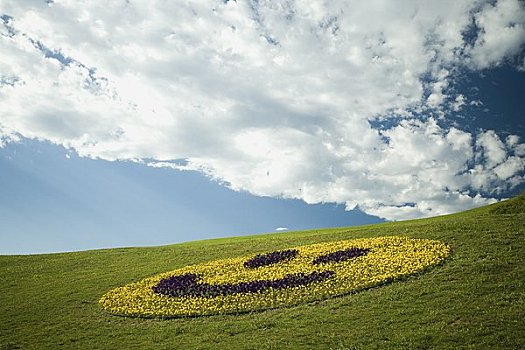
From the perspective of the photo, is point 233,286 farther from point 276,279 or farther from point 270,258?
point 270,258

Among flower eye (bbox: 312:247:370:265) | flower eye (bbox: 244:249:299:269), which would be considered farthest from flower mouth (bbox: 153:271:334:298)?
flower eye (bbox: 244:249:299:269)

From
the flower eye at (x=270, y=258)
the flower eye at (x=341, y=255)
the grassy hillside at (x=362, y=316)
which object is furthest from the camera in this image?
the flower eye at (x=270, y=258)

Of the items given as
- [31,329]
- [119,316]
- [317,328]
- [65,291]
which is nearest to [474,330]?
[317,328]

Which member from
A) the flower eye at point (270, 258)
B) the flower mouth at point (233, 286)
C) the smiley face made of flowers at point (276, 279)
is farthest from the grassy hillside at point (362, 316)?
the flower eye at point (270, 258)

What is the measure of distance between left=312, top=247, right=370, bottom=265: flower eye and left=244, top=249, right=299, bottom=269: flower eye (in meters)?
3.14

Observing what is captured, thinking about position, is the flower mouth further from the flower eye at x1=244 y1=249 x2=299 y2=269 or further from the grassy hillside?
the flower eye at x1=244 y1=249 x2=299 y2=269

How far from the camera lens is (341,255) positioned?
29797mm

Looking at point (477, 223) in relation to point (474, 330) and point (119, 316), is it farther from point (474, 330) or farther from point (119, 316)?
point (119, 316)

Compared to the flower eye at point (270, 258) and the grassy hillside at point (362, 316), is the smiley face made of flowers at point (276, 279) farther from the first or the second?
the grassy hillside at point (362, 316)

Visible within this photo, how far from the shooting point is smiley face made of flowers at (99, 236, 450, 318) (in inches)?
913

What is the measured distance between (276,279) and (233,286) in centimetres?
255

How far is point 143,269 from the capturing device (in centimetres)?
3669

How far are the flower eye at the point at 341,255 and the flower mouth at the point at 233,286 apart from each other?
9.64 ft

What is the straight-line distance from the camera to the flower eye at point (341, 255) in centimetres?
2897
